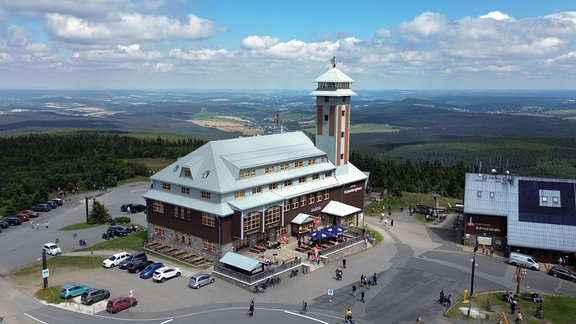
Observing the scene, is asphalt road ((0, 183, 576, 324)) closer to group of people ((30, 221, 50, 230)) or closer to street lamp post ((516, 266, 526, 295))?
street lamp post ((516, 266, 526, 295))

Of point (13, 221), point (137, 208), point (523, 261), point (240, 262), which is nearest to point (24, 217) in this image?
point (13, 221)

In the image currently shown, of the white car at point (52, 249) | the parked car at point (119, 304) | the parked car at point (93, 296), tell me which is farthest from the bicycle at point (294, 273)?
the white car at point (52, 249)

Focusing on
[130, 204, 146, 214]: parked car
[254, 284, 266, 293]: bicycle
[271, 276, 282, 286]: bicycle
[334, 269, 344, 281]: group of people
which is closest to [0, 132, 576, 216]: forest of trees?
[130, 204, 146, 214]: parked car

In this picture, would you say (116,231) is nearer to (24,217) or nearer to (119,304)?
(24,217)

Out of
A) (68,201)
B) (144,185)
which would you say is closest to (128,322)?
(68,201)

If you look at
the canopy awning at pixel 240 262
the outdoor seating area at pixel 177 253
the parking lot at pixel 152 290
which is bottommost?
the parking lot at pixel 152 290

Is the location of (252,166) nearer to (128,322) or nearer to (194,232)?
(194,232)

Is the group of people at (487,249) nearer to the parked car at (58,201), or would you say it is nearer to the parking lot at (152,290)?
the parking lot at (152,290)
